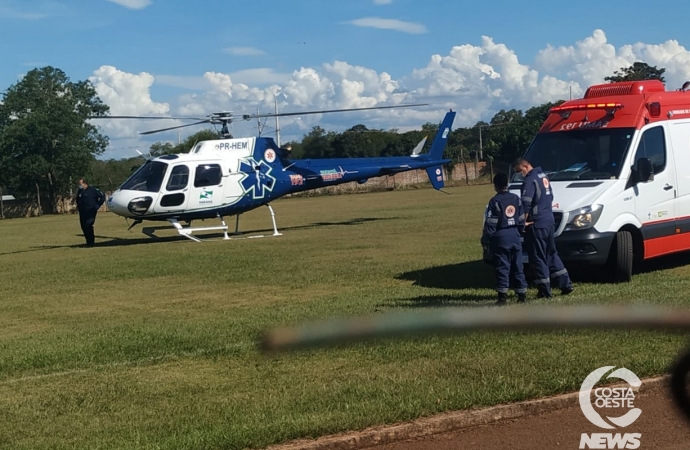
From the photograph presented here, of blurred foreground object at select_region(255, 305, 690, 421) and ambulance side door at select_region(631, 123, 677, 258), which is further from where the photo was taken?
ambulance side door at select_region(631, 123, 677, 258)

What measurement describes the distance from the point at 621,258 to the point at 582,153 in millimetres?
1905

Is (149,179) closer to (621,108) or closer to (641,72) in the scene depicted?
(621,108)

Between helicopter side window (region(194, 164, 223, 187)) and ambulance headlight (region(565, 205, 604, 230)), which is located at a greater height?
helicopter side window (region(194, 164, 223, 187))

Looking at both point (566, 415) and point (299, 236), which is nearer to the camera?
point (566, 415)

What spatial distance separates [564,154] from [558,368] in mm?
6612

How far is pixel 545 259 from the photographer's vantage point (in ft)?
34.3

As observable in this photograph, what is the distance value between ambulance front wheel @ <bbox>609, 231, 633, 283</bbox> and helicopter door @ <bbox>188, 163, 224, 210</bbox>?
14362 mm

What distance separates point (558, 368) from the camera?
22.5 feet

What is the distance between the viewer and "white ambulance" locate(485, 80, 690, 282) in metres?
11.5

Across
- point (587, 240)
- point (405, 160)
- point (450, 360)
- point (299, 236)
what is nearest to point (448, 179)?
point (405, 160)

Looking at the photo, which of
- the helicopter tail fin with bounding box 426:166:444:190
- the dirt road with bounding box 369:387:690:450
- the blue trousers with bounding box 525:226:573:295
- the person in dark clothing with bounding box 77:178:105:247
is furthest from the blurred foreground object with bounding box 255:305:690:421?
the helicopter tail fin with bounding box 426:166:444:190

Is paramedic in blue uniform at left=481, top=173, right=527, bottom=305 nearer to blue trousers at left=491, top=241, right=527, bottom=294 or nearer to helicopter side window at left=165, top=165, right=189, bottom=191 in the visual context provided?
blue trousers at left=491, top=241, right=527, bottom=294

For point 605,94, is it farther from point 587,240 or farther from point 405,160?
point 405,160

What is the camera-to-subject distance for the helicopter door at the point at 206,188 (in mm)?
23500
